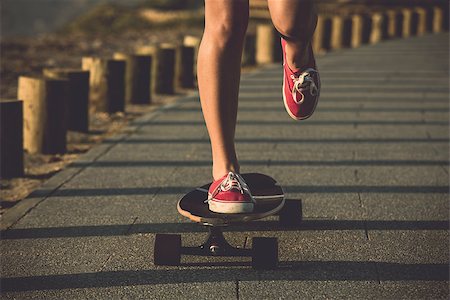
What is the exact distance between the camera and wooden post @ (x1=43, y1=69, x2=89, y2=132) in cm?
607

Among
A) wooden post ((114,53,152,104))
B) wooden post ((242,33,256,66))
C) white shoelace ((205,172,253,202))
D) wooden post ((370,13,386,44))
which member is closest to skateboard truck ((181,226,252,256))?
white shoelace ((205,172,253,202))

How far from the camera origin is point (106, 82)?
6977mm

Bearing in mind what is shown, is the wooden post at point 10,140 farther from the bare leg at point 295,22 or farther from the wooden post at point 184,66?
the wooden post at point 184,66

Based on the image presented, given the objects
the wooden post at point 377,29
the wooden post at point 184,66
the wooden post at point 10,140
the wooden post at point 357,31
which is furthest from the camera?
the wooden post at point 377,29

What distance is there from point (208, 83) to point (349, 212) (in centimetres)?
104

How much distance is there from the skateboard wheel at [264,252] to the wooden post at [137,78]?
196 inches

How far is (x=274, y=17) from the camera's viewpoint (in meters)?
2.87

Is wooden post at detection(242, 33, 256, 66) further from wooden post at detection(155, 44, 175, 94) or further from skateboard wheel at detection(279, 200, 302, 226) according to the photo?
skateboard wheel at detection(279, 200, 302, 226)

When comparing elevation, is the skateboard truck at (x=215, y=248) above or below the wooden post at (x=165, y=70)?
below

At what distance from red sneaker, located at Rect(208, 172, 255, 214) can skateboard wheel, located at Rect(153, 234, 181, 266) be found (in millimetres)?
190

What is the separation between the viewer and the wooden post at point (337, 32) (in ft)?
47.0

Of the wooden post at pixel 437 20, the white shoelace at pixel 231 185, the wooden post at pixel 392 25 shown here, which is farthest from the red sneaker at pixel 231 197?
the wooden post at pixel 437 20

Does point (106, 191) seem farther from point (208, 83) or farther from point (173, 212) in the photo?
point (208, 83)

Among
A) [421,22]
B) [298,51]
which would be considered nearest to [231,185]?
[298,51]
